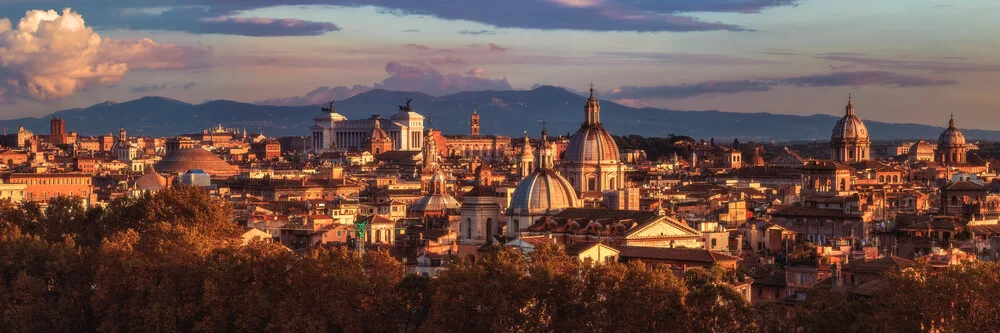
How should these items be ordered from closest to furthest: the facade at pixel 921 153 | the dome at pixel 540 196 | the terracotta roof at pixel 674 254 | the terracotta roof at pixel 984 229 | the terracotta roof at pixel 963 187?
the terracotta roof at pixel 674 254, the terracotta roof at pixel 984 229, the dome at pixel 540 196, the terracotta roof at pixel 963 187, the facade at pixel 921 153

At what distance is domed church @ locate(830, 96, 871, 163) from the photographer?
436 feet

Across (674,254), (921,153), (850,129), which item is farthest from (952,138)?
(674,254)

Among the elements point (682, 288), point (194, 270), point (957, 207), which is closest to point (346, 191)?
point (957, 207)

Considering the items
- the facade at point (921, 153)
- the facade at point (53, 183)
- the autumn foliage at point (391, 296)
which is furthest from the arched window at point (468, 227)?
the facade at point (921, 153)

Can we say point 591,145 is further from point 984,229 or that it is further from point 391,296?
point 391,296

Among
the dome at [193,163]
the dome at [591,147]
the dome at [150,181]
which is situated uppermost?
the dome at [591,147]

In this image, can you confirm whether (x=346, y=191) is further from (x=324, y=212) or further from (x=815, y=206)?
(x=815, y=206)

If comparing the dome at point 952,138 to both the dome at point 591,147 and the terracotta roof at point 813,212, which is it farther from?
the terracotta roof at point 813,212

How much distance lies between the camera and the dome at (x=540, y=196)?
218 feet

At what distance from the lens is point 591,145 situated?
90.5 meters

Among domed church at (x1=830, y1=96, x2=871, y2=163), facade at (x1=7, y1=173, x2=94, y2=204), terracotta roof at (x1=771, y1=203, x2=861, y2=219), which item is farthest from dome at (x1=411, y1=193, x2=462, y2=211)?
domed church at (x1=830, y1=96, x2=871, y2=163)

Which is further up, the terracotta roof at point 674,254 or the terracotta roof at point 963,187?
the terracotta roof at point 963,187

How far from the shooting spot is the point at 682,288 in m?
40.2

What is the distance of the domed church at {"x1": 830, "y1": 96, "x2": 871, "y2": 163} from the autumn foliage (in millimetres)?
84983
